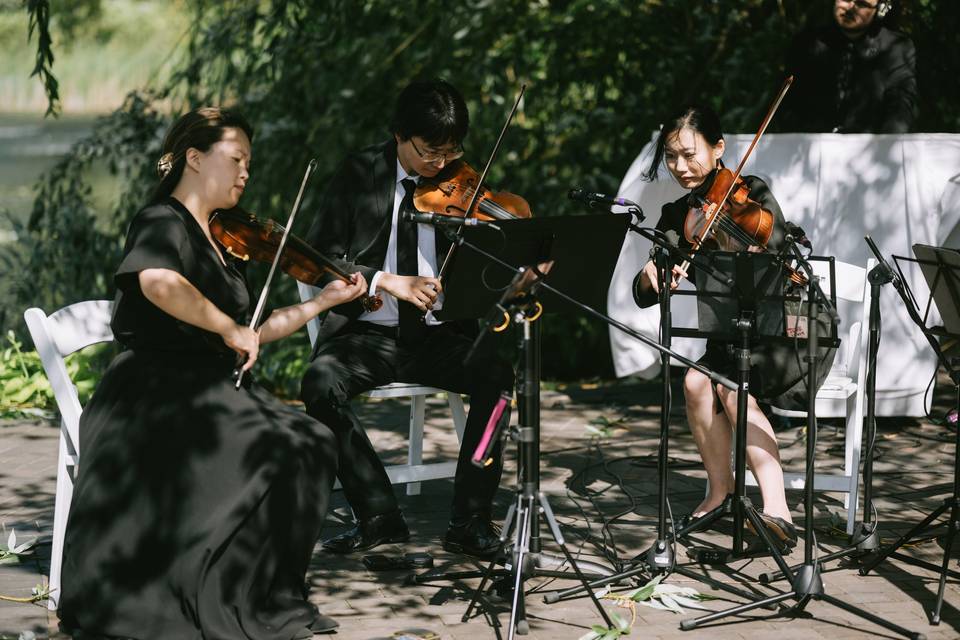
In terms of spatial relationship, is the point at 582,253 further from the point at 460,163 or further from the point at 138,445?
the point at 138,445

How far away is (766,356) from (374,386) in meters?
1.38

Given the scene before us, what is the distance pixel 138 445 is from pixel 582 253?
1.38 m

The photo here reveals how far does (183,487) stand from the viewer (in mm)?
3391

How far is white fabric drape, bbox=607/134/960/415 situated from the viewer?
18.5ft

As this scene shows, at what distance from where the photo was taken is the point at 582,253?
364cm

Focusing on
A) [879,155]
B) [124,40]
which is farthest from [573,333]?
[124,40]

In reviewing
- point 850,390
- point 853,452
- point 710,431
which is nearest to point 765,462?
point 710,431

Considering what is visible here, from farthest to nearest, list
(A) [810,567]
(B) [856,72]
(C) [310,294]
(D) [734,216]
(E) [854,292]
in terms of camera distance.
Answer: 1. (B) [856,72]
2. (C) [310,294]
3. (E) [854,292]
4. (D) [734,216]
5. (A) [810,567]

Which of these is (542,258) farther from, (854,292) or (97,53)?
(97,53)

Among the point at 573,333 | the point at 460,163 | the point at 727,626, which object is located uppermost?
the point at 460,163

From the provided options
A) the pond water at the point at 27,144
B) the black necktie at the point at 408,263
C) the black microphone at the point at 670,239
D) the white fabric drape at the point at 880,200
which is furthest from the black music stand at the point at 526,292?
the pond water at the point at 27,144

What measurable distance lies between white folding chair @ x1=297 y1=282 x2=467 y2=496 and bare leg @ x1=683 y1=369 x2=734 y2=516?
2.72ft

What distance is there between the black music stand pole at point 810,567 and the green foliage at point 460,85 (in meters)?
3.60

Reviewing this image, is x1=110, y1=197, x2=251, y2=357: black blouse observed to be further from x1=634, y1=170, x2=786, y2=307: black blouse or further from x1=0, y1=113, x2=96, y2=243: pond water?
x1=0, y1=113, x2=96, y2=243: pond water
